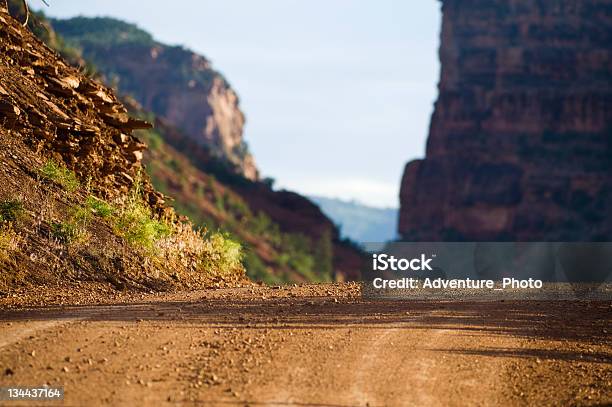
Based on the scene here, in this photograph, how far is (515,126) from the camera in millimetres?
138000

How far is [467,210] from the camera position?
136 metres

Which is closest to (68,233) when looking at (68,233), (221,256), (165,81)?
(68,233)

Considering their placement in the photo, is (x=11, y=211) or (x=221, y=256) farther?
(x=221, y=256)

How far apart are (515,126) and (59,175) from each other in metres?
123

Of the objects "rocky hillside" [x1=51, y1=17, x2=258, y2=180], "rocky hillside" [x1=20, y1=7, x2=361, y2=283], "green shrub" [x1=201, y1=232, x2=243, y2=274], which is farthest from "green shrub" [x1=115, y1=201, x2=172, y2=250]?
"rocky hillside" [x1=51, y1=17, x2=258, y2=180]

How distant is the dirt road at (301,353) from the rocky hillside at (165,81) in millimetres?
169234

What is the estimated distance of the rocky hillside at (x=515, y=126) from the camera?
130 metres

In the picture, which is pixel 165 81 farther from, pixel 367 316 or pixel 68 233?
pixel 367 316

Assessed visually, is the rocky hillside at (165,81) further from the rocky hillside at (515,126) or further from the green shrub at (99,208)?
the green shrub at (99,208)

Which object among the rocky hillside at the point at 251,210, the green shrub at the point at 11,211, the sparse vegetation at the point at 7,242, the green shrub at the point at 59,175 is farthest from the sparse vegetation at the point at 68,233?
the rocky hillside at the point at 251,210

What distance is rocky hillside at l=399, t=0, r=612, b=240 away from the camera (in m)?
130

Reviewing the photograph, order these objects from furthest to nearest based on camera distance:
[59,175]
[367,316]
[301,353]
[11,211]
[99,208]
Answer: [99,208]
[59,175]
[11,211]
[367,316]
[301,353]

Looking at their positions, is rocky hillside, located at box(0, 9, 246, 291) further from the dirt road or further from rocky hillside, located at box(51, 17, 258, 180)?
rocky hillside, located at box(51, 17, 258, 180)

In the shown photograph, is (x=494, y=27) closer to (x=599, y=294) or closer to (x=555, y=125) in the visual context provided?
(x=555, y=125)
